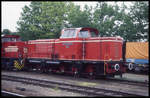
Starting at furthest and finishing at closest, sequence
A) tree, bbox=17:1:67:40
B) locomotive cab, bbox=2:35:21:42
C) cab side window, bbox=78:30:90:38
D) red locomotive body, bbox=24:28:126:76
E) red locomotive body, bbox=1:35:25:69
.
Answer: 1. tree, bbox=17:1:67:40
2. locomotive cab, bbox=2:35:21:42
3. red locomotive body, bbox=1:35:25:69
4. cab side window, bbox=78:30:90:38
5. red locomotive body, bbox=24:28:126:76

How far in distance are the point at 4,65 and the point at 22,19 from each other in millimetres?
12252

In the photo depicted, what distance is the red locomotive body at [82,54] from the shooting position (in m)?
12.5

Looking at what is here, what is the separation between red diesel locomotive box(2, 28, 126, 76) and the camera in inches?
493

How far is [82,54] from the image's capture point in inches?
531

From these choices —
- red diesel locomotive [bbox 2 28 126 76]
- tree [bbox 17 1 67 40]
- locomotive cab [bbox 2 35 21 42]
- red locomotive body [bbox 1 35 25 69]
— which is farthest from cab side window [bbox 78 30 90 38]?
tree [bbox 17 1 67 40]

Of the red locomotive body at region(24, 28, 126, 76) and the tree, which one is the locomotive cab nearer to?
the red locomotive body at region(24, 28, 126, 76)

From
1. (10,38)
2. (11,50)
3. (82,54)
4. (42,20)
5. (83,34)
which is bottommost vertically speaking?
(82,54)

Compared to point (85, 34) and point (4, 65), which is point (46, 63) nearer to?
point (85, 34)

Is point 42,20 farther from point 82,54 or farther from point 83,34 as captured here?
point 82,54

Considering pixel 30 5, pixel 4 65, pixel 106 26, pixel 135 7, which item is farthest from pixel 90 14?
pixel 4 65

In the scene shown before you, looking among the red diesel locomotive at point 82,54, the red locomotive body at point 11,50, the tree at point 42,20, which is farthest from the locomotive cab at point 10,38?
the tree at point 42,20

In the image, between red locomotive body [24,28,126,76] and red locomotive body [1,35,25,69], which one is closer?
red locomotive body [24,28,126,76]

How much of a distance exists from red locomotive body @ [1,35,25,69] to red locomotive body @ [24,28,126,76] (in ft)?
8.17

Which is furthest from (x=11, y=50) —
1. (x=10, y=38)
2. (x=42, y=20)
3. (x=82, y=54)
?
(x=42, y=20)
